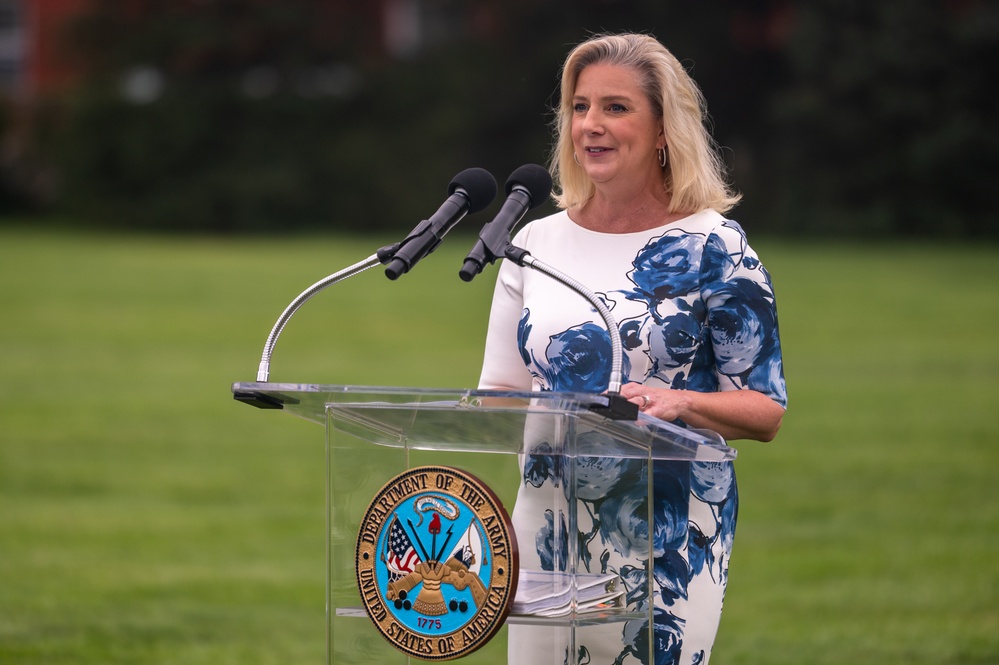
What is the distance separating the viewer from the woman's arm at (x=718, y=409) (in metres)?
2.63

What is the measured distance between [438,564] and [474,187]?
2.59 ft

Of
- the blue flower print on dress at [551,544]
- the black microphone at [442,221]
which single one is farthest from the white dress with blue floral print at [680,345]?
the blue flower print on dress at [551,544]

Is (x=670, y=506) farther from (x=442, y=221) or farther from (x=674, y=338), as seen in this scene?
(x=442, y=221)

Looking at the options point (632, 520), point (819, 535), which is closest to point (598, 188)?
point (632, 520)

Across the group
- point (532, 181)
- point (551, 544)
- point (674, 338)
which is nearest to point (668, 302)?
point (674, 338)

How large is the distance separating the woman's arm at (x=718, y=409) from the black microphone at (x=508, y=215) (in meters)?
0.35

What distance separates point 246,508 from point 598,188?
6748 millimetres

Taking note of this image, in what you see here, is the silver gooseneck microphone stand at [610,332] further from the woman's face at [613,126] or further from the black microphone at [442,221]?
the woman's face at [613,126]

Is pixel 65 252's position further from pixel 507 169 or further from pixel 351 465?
pixel 351 465

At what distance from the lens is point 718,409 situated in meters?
2.78

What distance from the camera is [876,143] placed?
30172 mm

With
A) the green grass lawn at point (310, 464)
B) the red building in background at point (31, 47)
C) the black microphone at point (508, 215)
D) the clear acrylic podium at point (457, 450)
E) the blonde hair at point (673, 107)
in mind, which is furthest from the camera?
the red building in background at point (31, 47)

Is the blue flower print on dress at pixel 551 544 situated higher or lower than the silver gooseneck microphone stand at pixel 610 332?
lower

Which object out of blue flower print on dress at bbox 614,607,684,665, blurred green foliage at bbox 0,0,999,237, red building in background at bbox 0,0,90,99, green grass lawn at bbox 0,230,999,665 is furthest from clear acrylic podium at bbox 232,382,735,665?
red building in background at bbox 0,0,90,99
